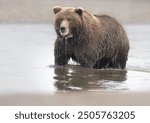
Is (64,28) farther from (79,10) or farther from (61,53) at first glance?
(61,53)

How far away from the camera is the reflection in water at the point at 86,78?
943 cm

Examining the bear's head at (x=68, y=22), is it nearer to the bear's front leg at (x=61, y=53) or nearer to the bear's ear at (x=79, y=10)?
the bear's ear at (x=79, y=10)

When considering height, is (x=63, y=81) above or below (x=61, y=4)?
above

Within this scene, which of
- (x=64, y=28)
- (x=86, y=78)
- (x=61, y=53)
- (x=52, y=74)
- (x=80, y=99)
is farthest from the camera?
(x=61, y=53)

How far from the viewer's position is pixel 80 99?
8.45m

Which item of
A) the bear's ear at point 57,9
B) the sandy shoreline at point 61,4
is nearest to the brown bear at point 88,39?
the bear's ear at point 57,9

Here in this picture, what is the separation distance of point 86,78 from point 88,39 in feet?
3.96

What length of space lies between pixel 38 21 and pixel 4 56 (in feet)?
37.4

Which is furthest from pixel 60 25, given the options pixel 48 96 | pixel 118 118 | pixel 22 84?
pixel 118 118

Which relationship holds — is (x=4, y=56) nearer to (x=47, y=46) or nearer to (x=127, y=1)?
(x=47, y=46)

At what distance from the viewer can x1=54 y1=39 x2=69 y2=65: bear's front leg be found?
11.1m

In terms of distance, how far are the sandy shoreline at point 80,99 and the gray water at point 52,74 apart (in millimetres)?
300

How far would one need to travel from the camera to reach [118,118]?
24.9 feet

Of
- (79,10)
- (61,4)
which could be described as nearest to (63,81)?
(79,10)
